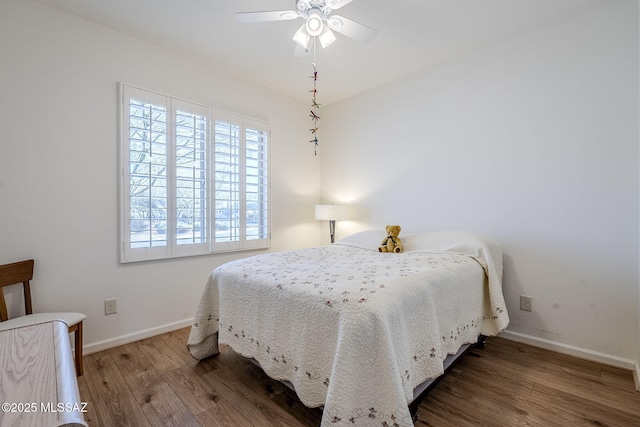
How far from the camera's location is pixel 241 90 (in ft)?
10.6

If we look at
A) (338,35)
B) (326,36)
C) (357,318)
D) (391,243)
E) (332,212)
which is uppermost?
(338,35)

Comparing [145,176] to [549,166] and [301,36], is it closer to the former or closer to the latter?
[301,36]

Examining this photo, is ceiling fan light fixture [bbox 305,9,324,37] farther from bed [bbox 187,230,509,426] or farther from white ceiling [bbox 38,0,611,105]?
bed [bbox 187,230,509,426]

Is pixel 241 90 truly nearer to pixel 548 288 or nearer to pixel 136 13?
pixel 136 13

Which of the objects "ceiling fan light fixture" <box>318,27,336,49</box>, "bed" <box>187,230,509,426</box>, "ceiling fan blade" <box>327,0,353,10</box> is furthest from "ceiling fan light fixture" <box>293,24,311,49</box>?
"bed" <box>187,230,509,426</box>

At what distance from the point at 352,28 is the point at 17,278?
2.77 m

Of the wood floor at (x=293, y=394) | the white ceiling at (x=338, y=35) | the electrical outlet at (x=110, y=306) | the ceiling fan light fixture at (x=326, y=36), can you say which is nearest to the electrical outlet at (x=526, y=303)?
the wood floor at (x=293, y=394)

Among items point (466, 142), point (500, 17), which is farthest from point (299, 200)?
point (500, 17)

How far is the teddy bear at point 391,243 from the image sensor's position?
258 centimetres

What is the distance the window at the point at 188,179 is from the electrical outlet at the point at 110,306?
339 millimetres

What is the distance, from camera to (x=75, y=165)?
2.21 metres

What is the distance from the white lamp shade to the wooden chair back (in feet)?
8.38

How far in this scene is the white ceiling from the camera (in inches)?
81.9

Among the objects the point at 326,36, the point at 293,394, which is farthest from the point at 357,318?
the point at 326,36
